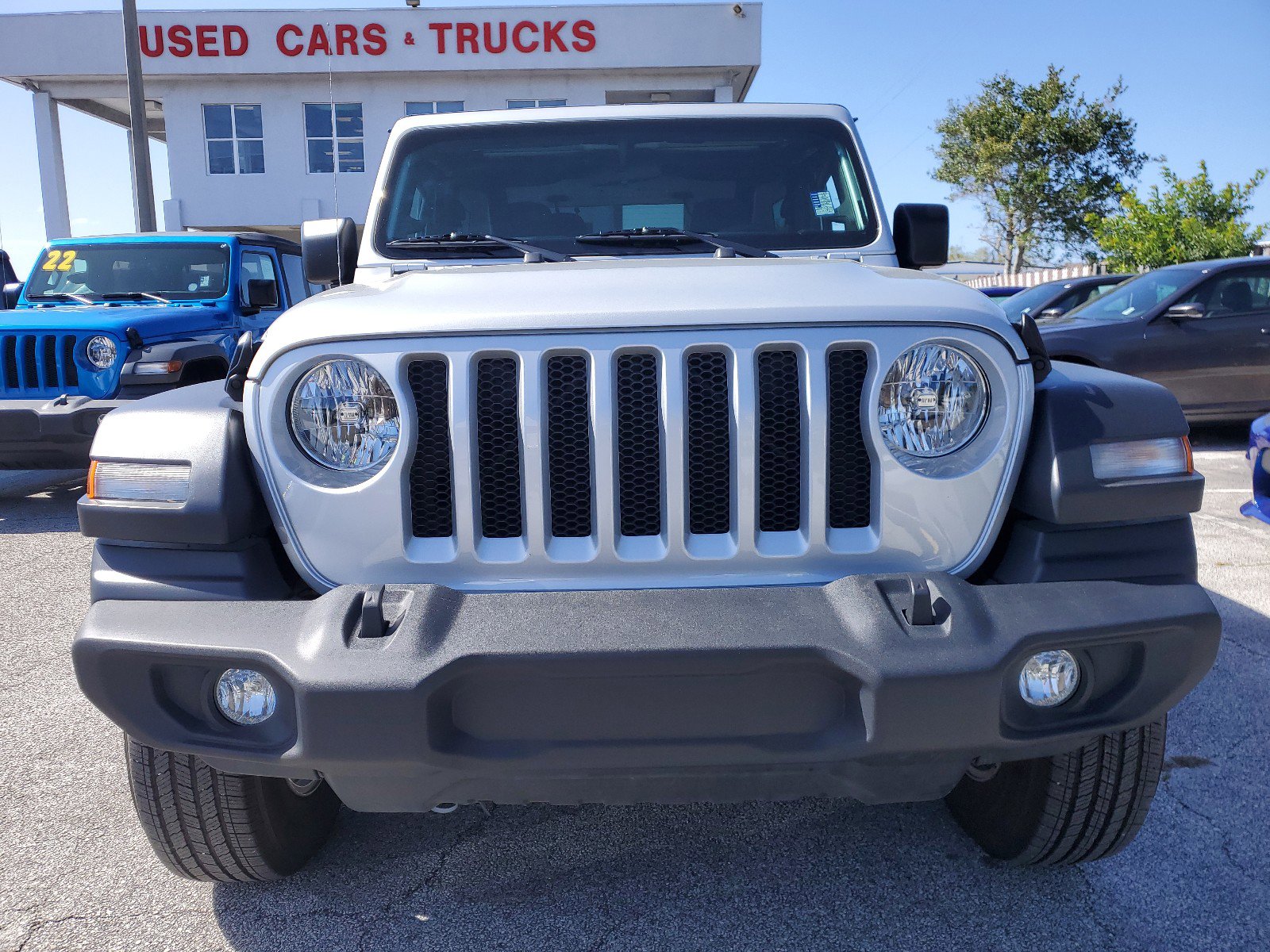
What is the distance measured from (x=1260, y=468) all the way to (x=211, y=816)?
209 inches

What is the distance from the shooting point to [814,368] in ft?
5.95

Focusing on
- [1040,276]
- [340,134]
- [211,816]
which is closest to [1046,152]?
[1040,276]

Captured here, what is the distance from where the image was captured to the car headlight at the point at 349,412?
6.10ft

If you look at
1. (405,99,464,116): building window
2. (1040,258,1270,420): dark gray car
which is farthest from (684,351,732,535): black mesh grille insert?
(405,99,464,116): building window

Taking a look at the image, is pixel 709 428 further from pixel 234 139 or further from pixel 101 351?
pixel 234 139

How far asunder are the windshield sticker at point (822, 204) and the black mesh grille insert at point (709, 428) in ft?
4.89

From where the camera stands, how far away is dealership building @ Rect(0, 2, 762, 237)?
72.8ft

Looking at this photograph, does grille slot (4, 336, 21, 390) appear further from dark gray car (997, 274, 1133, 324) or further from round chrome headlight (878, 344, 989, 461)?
dark gray car (997, 274, 1133, 324)

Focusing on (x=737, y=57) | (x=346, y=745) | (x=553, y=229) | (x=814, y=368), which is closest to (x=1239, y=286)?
(x=553, y=229)

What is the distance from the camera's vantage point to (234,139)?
23344 millimetres

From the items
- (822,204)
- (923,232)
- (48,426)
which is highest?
(822,204)

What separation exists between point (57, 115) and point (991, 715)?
2904 cm

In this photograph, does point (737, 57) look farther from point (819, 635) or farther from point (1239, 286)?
point (819, 635)

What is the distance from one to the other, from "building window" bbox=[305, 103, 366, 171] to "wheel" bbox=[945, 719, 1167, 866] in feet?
78.2
